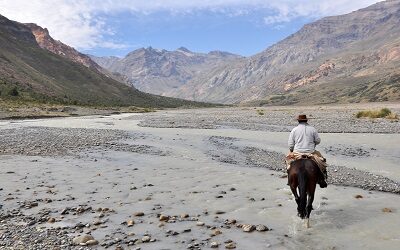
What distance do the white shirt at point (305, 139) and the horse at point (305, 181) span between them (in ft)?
1.93

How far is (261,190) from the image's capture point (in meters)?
17.2

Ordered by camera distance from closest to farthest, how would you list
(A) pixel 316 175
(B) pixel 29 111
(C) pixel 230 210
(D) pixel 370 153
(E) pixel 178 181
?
(A) pixel 316 175 < (C) pixel 230 210 < (E) pixel 178 181 < (D) pixel 370 153 < (B) pixel 29 111

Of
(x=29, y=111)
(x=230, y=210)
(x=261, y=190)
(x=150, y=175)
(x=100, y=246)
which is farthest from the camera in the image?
(x=29, y=111)

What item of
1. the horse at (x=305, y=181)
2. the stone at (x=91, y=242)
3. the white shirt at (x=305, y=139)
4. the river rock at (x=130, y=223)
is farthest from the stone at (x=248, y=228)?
the stone at (x=91, y=242)

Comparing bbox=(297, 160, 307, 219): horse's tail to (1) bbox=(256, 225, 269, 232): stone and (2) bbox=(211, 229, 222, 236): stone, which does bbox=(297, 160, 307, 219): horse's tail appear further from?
(2) bbox=(211, 229, 222, 236): stone

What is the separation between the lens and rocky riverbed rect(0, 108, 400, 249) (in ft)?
37.3

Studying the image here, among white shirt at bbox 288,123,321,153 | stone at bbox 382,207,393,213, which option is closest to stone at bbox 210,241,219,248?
white shirt at bbox 288,123,321,153

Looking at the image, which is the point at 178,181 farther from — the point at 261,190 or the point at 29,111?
the point at 29,111

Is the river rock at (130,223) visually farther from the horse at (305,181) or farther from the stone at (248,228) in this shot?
the horse at (305,181)

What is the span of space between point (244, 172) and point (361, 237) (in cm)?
1027

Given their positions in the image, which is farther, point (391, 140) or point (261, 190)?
point (391, 140)

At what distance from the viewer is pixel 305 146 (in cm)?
1373

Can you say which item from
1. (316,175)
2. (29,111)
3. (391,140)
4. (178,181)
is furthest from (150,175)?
(29,111)

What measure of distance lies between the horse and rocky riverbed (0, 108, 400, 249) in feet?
1.58
